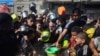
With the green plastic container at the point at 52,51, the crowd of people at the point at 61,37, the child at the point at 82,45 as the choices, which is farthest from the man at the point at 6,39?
the green plastic container at the point at 52,51

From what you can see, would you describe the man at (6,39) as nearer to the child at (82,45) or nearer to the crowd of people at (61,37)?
the crowd of people at (61,37)

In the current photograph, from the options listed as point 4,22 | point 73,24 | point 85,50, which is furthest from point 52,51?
point 4,22

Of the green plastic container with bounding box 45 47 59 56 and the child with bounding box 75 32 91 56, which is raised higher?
the child with bounding box 75 32 91 56

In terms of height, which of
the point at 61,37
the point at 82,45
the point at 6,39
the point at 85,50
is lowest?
the point at 61,37

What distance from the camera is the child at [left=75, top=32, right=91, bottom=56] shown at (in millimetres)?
5734

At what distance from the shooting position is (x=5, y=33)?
2113mm

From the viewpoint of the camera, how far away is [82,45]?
19.0 feet

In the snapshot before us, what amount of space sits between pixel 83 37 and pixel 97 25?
4.28 feet

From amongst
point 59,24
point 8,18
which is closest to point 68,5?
point 59,24

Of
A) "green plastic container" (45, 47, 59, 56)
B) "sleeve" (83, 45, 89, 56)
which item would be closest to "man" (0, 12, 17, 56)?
"sleeve" (83, 45, 89, 56)

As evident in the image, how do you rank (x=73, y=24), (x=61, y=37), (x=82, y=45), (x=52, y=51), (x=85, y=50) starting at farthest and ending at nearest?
(x=73, y=24) → (x=61, y=37) → (x=52, y=51) → (x=85, y=50) → (x=82, y=45)

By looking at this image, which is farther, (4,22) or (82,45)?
(82,45)

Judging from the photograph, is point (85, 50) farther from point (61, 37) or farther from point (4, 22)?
point (4, 22)

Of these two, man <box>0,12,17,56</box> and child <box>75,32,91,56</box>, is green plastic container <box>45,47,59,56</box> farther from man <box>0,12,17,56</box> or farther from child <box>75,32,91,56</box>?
man <box>0,12,17,56</box>
